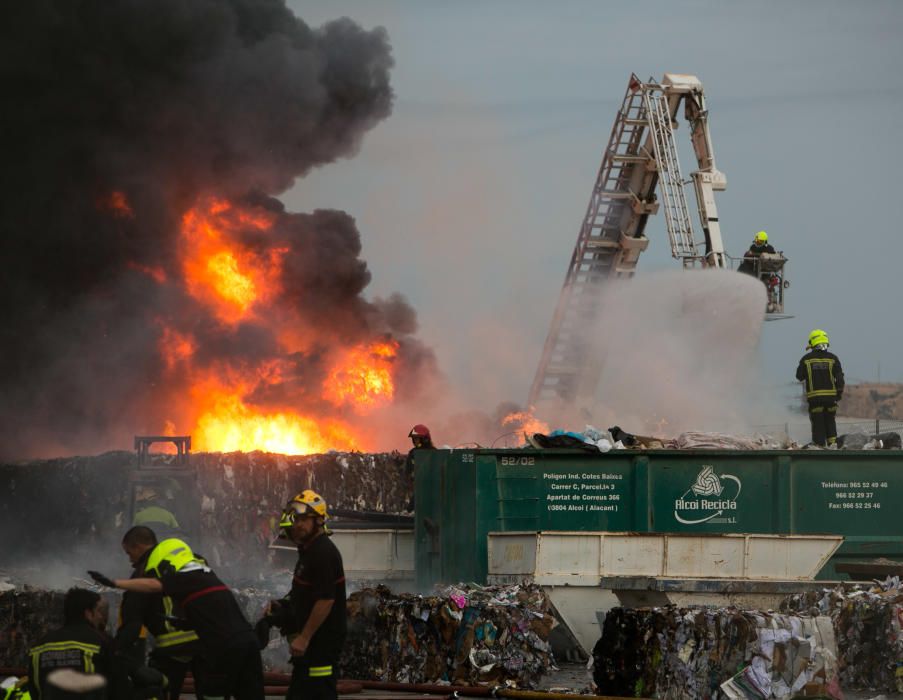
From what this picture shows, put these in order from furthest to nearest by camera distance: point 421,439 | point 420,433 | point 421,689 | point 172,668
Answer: point 420,433 < point 421,439 < point 421,689 < point 172,668

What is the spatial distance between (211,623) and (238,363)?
65.8ft

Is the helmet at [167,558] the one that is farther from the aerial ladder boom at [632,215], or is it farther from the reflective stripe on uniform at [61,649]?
the aerial ladder boom at [632,215]

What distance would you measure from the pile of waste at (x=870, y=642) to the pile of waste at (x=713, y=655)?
0.93 meters

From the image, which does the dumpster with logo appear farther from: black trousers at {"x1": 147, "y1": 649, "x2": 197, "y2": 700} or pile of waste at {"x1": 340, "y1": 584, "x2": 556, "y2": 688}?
black trousers at {"x1": 147, "y1": 649, "x2": 197, "y2": 700}

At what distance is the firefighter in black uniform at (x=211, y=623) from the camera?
8.84 metres

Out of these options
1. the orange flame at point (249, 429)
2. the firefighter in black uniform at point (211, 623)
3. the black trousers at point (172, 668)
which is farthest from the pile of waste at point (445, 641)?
the orange flame at point (249, 429)

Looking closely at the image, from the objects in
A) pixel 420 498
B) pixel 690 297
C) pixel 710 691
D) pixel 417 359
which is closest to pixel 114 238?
pixel 417 359

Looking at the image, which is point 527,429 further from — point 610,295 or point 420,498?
point 420,498

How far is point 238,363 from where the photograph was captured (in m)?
28.7

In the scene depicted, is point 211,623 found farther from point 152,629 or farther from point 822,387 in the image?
point 822,387

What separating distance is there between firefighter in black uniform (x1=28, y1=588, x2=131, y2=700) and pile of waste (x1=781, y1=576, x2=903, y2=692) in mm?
6283

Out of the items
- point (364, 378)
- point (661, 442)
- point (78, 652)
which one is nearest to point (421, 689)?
point (78, 652)

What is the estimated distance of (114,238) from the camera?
2867 cm

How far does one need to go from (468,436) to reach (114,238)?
8663 millimetres
